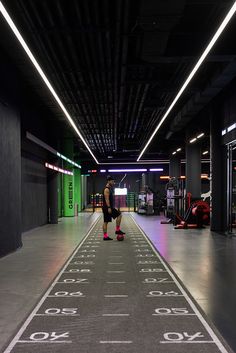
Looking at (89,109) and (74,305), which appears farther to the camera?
(89,109)

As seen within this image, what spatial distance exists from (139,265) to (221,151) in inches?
243

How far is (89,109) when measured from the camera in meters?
11.4

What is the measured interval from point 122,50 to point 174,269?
360 cm

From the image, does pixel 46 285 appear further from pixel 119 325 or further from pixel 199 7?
pixel 199 7

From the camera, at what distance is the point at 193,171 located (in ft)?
54.0

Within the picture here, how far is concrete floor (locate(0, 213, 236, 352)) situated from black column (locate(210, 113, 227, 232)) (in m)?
1.32

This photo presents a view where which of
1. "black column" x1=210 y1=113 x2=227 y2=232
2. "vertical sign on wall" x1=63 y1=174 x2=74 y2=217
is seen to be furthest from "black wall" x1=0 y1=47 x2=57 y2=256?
"vertical sign on wall" x1=63 y1=174 x2=74 y2=217

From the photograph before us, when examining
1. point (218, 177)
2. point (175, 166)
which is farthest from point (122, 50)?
point (175, 166)

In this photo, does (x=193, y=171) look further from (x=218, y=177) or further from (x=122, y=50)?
(x=122, y=50)

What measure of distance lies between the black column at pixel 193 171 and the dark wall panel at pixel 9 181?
9481mm

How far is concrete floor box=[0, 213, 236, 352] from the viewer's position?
3.92 meters

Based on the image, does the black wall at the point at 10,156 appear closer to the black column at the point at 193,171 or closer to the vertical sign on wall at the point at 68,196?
the black column at the point at 193,171

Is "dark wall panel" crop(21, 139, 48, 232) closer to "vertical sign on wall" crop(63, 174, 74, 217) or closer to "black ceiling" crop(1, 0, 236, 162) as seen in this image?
"black ceiling" crop(1, 0, 236, 162)

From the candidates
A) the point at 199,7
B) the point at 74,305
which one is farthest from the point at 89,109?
the point at 74,305
